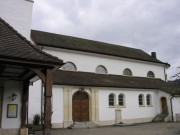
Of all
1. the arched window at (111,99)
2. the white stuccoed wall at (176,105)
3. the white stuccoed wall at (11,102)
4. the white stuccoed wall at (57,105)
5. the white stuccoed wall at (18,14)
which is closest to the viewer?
the white stuccoed wall at (11,102)

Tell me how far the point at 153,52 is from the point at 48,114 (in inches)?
1208

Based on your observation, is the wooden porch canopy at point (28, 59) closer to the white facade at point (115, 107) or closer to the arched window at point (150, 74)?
the white facade at point (115, 107)

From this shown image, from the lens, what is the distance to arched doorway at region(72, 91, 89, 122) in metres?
24.2

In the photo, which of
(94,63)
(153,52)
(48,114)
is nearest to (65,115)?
(94,63)

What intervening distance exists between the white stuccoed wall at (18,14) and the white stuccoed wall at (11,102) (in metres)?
3.08

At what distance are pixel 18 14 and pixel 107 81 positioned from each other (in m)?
13.8

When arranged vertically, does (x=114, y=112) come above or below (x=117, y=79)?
below

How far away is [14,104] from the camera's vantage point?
13195 mm

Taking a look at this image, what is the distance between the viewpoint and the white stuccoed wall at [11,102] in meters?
12.9

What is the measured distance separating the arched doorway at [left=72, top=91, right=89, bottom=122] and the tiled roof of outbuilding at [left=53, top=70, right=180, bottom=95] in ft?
4.42

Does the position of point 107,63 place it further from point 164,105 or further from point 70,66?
point 164,105

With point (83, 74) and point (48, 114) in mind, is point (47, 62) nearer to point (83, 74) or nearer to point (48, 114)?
point (48, 114)

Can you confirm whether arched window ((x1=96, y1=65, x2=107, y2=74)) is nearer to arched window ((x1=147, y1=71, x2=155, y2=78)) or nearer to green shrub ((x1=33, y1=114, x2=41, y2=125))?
arched window ((x1=147, y1=71, x2=155, y2=78))

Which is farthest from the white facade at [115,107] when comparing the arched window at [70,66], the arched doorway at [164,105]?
the arched window at [70,66]
